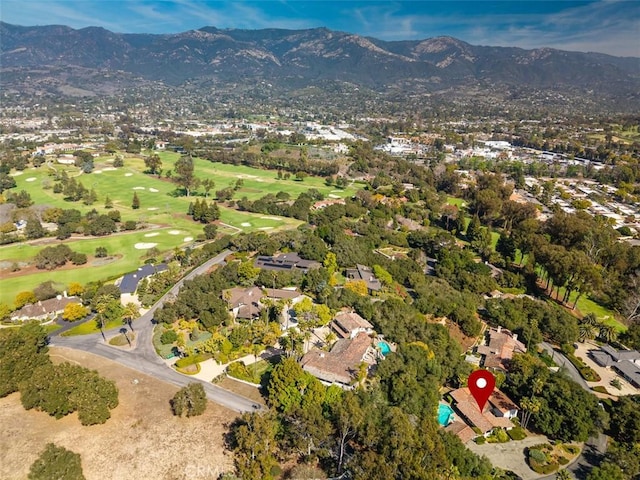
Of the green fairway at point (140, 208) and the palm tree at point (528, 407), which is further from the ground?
the palm tree at point (528, 407)

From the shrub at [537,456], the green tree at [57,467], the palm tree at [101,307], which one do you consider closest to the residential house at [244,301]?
the palm tree at [101,307]

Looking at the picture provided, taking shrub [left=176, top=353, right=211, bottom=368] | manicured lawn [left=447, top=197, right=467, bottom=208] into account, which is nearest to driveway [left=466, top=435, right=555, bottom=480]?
shrub [left=176, top=353, right=211, bottom=368]

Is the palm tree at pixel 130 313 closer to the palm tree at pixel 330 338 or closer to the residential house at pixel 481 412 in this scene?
the palm tree at pixel 330 338

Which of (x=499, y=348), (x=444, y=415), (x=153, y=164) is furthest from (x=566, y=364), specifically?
(x=153, y=164)

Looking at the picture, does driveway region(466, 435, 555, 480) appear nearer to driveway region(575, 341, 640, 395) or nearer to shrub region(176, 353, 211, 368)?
driveway region(575, 341, 640, 395)

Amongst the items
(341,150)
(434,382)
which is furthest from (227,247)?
(341,150)

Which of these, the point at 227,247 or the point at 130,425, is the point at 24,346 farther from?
the point at 227,247
